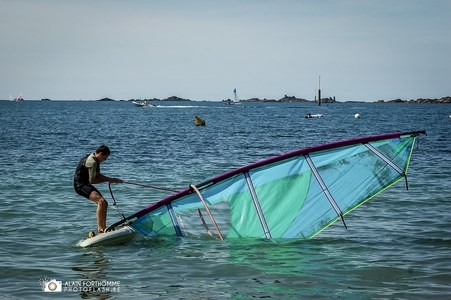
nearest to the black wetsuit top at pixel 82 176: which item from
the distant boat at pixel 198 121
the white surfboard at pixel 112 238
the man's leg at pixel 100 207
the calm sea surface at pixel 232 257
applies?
the man's leg at pixel 100 207

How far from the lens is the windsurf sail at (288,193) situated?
11.5 m

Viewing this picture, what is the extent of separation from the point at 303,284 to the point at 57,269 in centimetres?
414

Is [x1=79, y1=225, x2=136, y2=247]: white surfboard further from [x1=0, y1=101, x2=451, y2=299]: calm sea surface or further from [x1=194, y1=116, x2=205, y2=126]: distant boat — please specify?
[x1=194, y1=116, x2=205, y2=126]: distant boat

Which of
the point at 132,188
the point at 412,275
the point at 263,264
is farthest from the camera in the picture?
the point at 132,188

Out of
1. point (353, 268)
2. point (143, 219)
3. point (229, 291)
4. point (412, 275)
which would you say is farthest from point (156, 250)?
point (412, 275)

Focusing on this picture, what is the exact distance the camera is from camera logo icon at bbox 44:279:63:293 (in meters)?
9.17

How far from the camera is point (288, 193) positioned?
1200 cm

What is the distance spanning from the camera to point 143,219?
12.3 meters

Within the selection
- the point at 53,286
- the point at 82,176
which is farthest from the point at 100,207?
the point at 53,286

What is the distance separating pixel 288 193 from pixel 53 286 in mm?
4860

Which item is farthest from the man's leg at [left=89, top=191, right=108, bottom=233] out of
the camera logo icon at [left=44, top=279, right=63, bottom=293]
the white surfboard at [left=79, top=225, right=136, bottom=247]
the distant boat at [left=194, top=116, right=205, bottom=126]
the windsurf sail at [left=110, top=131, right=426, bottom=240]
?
the distant boat at [left=194, top=116, right=205, bottom=126]

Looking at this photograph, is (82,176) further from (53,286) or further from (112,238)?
(53,286)

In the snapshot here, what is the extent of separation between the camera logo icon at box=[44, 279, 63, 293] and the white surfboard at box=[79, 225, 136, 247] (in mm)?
2219

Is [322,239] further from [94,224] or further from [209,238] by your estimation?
[94,224]
